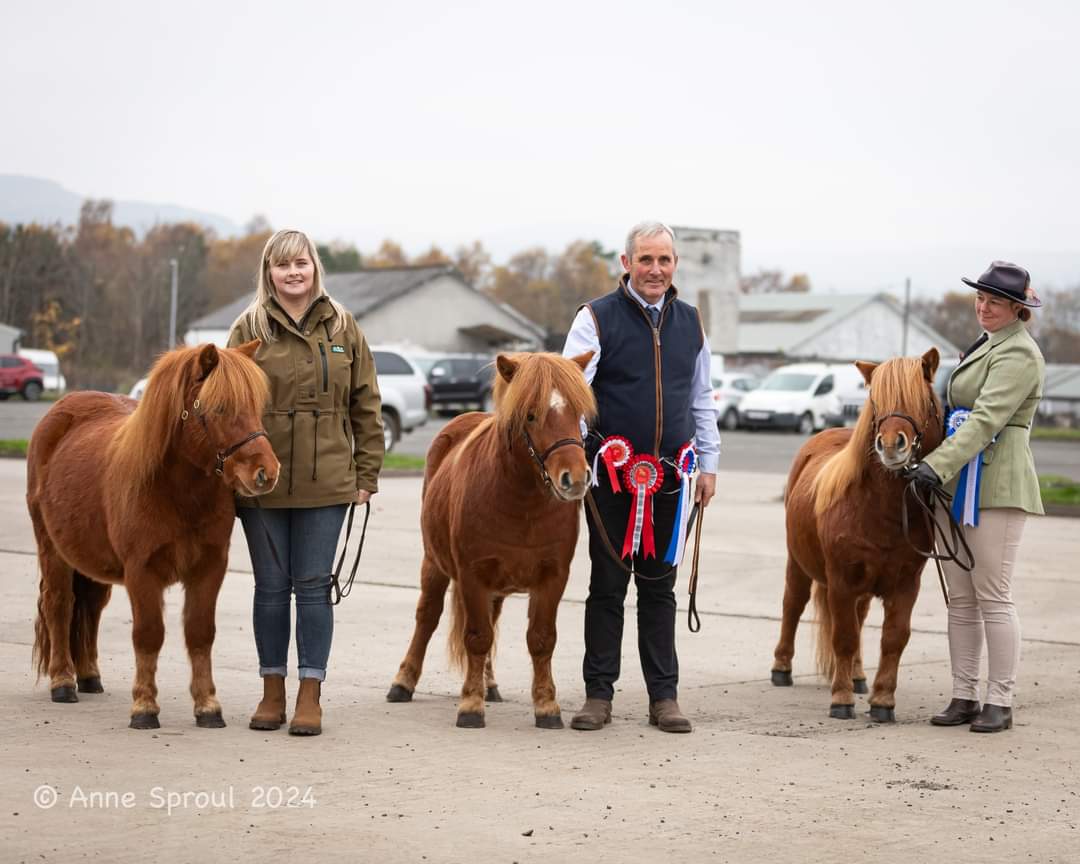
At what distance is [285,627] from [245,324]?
4.42ft

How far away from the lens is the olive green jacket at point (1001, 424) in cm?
642

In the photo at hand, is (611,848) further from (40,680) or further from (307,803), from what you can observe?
(40,680)

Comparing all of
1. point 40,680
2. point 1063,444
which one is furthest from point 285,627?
point 1063,444

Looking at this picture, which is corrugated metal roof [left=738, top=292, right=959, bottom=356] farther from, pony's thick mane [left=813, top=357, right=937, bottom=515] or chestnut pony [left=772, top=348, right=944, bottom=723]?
chestnut pony [left=772, top=348, right=944, bottom=723]

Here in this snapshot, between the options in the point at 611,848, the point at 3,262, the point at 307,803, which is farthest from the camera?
the point at 3,262

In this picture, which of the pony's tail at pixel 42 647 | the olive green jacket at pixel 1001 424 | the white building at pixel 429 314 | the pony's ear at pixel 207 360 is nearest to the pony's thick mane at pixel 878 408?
the olive green jacket at pixel 1001 424

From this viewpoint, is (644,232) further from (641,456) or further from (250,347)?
(250,347)

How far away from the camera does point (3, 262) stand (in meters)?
76.9

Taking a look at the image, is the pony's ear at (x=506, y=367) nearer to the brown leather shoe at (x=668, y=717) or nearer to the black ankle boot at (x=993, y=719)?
the brown leather shoe at (x=668, y=717)

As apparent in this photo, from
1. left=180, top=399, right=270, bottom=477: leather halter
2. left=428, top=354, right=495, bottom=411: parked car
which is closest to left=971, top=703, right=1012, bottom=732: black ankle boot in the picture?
left=180, top=399, right=270, bottom=477: leather halter

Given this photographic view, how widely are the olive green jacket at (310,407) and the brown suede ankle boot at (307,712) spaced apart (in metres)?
0.78

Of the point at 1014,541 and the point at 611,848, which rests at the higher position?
the point at 1014,541

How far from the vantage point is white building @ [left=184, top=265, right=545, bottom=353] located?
198 ft

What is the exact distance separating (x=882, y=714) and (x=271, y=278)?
A: 3514 millimetres
